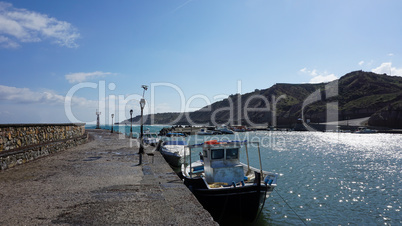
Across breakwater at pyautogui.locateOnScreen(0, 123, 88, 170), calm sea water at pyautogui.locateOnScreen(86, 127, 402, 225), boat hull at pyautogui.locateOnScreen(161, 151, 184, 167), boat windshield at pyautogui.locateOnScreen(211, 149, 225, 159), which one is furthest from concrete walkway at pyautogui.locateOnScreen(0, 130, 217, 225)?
boat hull at pyautogui.locateOnScreen(161, 151, 184, 167)

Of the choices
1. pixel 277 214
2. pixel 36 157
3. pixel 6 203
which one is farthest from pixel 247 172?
pixel 36 157

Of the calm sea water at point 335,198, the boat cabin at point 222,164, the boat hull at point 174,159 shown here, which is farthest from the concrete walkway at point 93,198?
the boat hull at point 174,159

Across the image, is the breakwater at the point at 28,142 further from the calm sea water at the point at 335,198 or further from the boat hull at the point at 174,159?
the calm sea water at the point at 335,198

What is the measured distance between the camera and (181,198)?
9.17 m

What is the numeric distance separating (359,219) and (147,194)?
11.6m

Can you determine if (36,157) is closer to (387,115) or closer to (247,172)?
(247,172)

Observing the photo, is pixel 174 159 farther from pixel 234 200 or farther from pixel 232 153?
pixel 234 200

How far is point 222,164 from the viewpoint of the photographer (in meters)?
13.1

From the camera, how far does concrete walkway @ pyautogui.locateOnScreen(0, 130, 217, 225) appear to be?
6.64 meters

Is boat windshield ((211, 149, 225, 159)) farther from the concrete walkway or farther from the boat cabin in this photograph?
the concrete walkway

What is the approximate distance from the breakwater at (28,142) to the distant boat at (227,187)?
372 inches

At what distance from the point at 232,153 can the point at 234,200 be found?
2.77 m

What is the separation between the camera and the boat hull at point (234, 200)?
11.1 metres

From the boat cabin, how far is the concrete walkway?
2010mm
